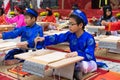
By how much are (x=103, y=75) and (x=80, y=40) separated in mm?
647

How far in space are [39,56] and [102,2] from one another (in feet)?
28.9

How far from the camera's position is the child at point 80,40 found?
10.8 feet

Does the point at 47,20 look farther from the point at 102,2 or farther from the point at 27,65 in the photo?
the point at 27,65

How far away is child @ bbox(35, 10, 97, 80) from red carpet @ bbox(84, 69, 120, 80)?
0.10 m

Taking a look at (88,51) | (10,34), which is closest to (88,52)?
(88,51)

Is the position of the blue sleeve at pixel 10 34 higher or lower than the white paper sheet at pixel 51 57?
higher

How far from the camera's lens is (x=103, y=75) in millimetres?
3562

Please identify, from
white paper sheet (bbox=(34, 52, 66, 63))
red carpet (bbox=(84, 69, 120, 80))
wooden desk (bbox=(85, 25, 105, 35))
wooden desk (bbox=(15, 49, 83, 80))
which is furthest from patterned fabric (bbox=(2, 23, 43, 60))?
wooden desk (bbox=(85, 25, 105, 35))

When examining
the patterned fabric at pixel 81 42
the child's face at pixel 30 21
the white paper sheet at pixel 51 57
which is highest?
the child's face at pixel 30 21

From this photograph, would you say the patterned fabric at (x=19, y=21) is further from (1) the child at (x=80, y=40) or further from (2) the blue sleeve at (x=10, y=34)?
(1) the child at (x=80, y=40)

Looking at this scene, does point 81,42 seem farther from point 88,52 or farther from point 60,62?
point 60,62

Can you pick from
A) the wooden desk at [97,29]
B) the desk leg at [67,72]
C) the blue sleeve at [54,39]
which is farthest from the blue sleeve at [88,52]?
the wooden desk at [97,29]

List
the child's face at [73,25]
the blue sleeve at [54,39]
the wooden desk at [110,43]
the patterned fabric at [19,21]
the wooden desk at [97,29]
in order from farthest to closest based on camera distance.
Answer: the patterned fabric at [19,21], the wooden desk at [97,29], the wooden desk at [110,43], the blue sleeve at [54,39], the child's face at [73,25]

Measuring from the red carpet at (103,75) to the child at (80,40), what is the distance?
10 cm
